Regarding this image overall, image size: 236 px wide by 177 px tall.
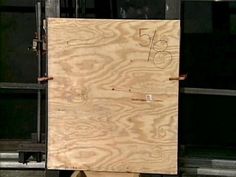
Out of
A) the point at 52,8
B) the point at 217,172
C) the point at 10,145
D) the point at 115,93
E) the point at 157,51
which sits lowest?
the point at 217,172

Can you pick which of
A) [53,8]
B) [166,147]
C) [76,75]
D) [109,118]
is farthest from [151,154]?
[53,8]

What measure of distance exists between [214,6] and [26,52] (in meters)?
1.54

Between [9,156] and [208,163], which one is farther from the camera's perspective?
[9,156]

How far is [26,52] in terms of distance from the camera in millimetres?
4648

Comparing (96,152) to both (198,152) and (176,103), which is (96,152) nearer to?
(176,103)

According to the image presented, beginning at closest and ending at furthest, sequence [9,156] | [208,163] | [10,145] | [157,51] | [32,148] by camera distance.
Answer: [157,51] < [32,148] < [208,163] < [9,156] < [10,145]

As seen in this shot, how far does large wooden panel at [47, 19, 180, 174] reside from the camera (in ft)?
12.4

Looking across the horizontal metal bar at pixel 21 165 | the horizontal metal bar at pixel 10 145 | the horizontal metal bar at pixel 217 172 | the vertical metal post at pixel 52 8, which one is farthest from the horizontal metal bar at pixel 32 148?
the horizontal metal bar at pixel 217 172

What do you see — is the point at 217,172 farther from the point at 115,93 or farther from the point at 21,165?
the point at 21,165

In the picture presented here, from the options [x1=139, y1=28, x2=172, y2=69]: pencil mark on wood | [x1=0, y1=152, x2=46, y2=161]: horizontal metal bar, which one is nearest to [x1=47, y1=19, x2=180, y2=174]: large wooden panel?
[x1=139, y1=28, x2=172, y2=69]: pencil mark on wood

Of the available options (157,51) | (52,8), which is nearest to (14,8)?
(52,8)

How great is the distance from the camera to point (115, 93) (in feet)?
12.5

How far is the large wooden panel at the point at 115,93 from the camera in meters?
3.77

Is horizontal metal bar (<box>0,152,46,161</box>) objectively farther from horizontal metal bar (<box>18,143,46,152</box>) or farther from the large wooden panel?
the large wooden panel
